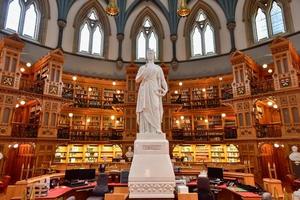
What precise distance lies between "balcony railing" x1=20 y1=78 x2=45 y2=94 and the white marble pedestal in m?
11.0

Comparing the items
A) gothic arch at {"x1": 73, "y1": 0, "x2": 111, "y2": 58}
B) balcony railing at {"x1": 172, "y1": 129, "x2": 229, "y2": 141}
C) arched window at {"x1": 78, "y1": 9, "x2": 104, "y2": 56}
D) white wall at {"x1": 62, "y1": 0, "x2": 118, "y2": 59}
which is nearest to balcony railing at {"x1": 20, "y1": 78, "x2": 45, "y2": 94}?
white wall at {"x1": 62, "y1": 0, "x2": 118, "y2": 59}

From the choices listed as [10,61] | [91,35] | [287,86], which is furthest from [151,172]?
[91,35]

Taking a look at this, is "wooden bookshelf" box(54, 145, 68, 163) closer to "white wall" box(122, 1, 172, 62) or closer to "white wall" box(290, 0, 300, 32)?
"white wall" box(122, 1, 172, 62)

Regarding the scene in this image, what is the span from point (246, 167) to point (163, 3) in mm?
15474

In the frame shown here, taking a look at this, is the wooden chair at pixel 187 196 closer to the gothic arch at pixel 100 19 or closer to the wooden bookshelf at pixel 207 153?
the wooden bookshelf at pixel 207 153

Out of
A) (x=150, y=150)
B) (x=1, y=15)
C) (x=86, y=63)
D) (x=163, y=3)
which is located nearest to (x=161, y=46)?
(x=163, y=3)

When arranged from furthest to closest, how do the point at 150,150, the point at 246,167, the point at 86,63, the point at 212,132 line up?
the point at 86,63 < the point at 212,132 < the point at 246,167 < the point at 150,150

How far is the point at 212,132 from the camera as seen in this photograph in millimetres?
15469

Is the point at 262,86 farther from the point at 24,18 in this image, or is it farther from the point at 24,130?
the point at 24,18

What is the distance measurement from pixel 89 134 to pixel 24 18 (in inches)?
384

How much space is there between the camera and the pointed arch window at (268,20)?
1559 centimetres

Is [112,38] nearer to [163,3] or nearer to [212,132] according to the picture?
[163,3]

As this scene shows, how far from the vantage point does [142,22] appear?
19578 millimetres

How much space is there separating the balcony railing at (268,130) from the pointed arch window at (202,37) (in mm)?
7828
